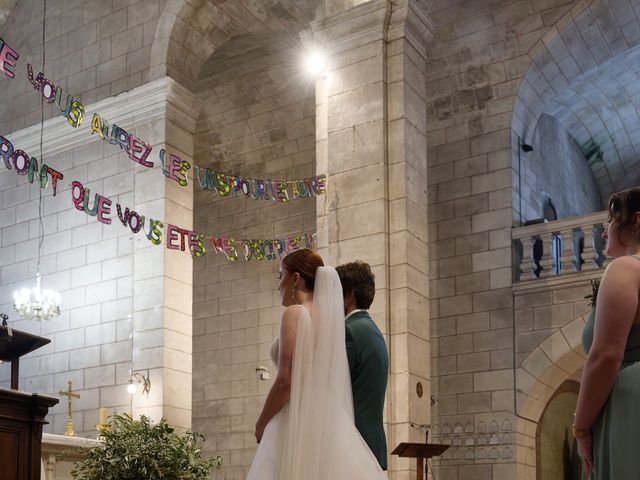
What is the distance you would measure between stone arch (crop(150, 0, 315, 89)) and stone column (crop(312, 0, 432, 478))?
2.50 m

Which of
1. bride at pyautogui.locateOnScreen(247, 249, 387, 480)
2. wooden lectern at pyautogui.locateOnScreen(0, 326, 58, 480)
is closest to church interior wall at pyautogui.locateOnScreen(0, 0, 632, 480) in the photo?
wooden lectern at pyautogui.locateOnScreen(0, 326, 58, 480)

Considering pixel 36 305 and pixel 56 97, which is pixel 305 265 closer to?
pixel 56 97

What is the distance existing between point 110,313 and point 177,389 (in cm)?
138

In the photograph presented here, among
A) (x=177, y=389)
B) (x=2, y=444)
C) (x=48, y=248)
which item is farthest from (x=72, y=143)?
(x=2, y=444)

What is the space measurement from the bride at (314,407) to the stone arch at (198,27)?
889 cm

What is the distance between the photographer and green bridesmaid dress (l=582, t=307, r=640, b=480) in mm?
2525

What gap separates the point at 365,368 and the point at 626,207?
1335 millimetres

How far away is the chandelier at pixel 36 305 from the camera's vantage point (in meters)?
11.2

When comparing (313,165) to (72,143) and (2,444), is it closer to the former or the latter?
(72,143)

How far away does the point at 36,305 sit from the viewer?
11.2 metres

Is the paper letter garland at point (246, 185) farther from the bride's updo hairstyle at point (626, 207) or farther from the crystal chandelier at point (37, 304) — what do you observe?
the bride's updo hairstyle at point (626, 207)

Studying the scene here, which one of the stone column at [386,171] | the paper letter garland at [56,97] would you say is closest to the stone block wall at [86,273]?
the paper letter garland at [56,97]

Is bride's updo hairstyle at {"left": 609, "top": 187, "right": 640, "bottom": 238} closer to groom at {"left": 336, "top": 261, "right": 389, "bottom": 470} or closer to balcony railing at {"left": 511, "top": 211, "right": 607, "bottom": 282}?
groom at {"left": 336, "top": 261, "right": 389, "bottom": 470}

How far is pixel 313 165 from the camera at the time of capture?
15188 mm
